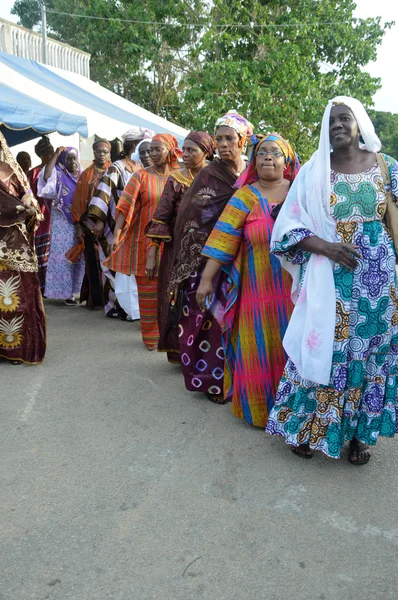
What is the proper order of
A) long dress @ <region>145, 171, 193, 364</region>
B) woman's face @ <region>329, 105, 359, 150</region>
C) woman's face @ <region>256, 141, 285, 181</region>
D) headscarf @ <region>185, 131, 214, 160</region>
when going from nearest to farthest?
woman's face @ <region>329, 105, 359, 150</region> < woman's face @ <region>256, 141, 285, 181</region> < headscarf @ <region>185, 131, 214, 160</region> < long dress @ <region>145, 171, 193, 364</region>

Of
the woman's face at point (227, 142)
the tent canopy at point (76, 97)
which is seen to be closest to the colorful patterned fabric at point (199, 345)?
the woman's face at point (227, 142)

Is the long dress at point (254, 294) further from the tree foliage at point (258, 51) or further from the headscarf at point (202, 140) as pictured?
the tree foliage at point (258, 51)

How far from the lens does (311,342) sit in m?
3.09

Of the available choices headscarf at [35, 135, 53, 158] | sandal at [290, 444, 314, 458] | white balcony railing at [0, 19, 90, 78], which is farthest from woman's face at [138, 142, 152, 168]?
white balcony railing at [0, 19, 90, 78]

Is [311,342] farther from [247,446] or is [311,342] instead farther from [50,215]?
[50,215]

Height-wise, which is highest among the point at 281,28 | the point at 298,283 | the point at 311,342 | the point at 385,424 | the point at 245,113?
the point at 281,28

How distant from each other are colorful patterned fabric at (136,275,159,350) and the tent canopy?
212cm

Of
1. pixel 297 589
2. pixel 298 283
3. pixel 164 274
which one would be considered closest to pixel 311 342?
pixel 298 283

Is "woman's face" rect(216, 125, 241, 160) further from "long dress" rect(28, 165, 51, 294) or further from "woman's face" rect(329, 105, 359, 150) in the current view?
"long dress" rect(28, 165, 51, 294)

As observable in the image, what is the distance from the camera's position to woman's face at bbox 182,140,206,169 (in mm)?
4660

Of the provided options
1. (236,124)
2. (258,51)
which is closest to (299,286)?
(236,124)

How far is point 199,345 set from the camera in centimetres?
436

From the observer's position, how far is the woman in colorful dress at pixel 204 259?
4160 millimetres

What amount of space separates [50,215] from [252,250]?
15.9 ft
